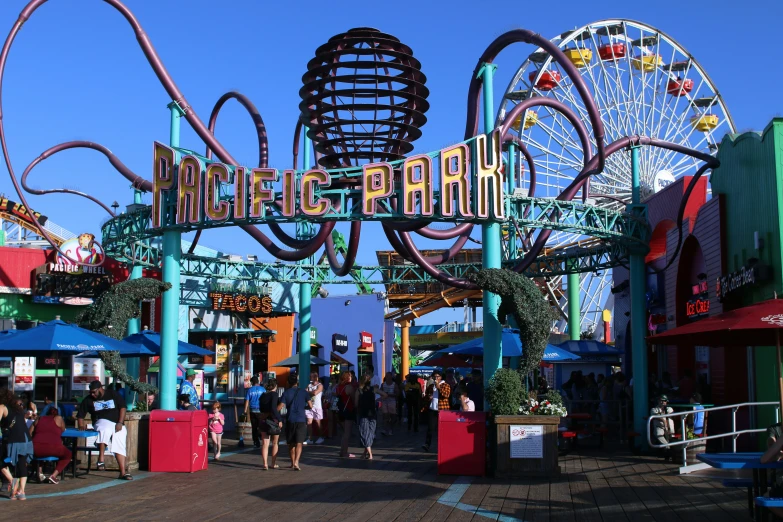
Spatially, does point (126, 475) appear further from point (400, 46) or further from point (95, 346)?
point (400, 46)

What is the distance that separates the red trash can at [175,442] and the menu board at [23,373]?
1234cm

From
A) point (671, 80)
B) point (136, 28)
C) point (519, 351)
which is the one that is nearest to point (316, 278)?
point (519, 351)

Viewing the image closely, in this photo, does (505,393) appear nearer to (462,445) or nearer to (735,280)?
(462,445)

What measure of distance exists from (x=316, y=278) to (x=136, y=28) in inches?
427

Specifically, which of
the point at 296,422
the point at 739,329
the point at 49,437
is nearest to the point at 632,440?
the point at 296,422

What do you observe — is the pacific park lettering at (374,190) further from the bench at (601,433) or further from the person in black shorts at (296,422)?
the bench at (601,433)

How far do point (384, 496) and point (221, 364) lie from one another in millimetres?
22193

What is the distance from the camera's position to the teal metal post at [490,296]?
1623cm

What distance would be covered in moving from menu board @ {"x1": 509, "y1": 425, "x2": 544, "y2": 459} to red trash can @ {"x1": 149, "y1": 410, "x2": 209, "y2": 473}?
544cm

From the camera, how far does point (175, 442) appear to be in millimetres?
15383

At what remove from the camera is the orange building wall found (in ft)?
122

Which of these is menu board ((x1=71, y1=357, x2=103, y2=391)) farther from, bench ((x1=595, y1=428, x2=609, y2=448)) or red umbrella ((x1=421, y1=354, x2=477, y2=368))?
bench ((x1=595, y1=428, x2=609, y2=448))

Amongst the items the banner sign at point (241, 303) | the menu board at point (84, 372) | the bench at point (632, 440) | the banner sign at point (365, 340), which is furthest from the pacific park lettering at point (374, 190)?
the banner sign at point (365, 340)

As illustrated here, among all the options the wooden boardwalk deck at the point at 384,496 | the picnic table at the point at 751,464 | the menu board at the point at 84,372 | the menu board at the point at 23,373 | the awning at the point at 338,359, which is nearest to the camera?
the picnic table at the point at 751,464
